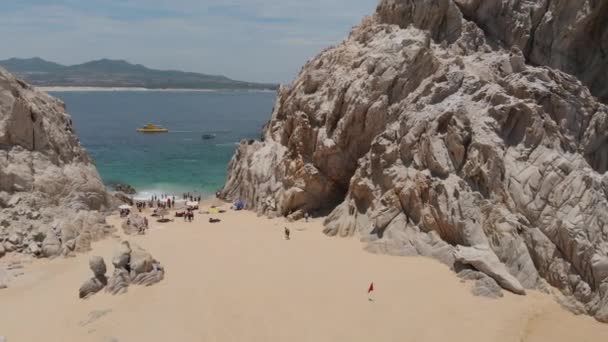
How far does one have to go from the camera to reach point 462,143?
86.4 ft

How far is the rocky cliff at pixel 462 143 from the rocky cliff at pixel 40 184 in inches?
468

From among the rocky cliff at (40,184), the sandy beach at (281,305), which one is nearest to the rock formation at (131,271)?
the sandy beach at (281,305)

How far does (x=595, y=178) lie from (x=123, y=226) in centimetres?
2530

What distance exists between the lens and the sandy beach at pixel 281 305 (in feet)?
63.8

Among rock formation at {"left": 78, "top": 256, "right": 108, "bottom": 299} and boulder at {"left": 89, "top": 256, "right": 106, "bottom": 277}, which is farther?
boulder at {"left": 89, "top": 256, "right": 106, "bottom": 277}

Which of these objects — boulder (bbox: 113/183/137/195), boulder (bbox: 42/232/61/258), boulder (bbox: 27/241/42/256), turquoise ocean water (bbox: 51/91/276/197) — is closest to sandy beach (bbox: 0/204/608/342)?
boulder (bbox: 42/232/61/258)

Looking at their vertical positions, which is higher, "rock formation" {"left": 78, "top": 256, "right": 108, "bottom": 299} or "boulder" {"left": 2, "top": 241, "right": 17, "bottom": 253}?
"rock formation" {"left": 78, "top": 256, "right": 108, "bottom": 299}

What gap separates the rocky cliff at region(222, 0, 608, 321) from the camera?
22.9 m

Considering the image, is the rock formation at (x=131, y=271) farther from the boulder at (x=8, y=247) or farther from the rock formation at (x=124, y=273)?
the boulder at (x=8, y=247)

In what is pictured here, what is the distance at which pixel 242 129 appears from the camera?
11106 centimetres

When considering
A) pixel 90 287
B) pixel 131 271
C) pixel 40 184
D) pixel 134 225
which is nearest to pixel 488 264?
pixel 131 271

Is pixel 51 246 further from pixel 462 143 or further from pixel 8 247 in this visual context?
pixel 462 143

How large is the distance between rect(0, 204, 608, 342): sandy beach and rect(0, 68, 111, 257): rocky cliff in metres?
2.12

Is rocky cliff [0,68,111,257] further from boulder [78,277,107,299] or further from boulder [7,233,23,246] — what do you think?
boulder [78,277,107,299]
